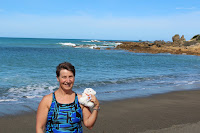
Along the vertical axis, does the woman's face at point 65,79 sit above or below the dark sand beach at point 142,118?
above

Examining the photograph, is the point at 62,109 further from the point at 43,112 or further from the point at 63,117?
the point at 43,112

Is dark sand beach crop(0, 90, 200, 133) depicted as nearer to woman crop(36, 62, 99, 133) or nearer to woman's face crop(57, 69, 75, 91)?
woman crop(36, 62, 99, 133)

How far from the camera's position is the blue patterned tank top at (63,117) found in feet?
7.79

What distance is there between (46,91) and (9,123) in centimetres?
466

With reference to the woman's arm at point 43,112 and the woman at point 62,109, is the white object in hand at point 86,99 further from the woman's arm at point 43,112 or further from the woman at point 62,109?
the woman's arm at point 43,112

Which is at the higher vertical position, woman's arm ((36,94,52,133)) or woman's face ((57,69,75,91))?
woman's face ((57,69,75,91))

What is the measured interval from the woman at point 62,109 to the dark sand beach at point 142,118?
3242mm

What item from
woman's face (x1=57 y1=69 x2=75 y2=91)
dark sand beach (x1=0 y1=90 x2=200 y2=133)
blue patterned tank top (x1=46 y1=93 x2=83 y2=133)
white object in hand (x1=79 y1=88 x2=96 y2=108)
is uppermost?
woman's face (x1=57 y1=69 x2=75 y2=91)

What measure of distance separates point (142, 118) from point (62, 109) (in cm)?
477

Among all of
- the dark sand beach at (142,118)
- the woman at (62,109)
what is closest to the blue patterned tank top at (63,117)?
the woman at (62,109)

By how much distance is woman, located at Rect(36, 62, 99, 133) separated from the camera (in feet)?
7.81

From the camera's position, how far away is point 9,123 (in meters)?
5.99

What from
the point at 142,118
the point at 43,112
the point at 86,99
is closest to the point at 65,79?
the point at 86,99

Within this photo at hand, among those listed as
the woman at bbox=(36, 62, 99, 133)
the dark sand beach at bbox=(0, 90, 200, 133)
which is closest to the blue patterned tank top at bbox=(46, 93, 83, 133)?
the woman at bbox=(36, 62, 99, 133)
